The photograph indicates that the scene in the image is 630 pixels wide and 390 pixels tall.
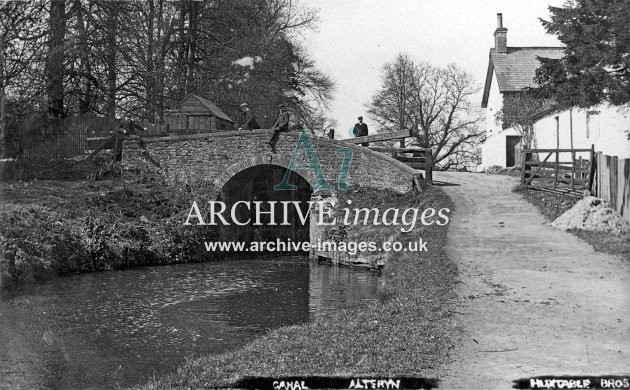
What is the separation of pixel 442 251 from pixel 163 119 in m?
12.5

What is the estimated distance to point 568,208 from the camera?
13.4m

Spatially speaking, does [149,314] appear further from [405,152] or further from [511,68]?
[511,68]

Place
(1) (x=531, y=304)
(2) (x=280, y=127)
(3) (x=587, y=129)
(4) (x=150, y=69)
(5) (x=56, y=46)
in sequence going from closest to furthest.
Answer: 1. (1) (x=531, y=304)
2. (5) (x=56, y=46)
3. (2) (x=280, y=127)
4. (3) (x=587, y=129)
5. (4) (x=150, y=69)

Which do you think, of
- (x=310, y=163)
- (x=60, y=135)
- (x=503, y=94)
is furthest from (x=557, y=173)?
(x=503, y=94)

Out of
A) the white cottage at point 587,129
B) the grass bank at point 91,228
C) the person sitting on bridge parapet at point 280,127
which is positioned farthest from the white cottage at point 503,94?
the grass bank at point 91,228

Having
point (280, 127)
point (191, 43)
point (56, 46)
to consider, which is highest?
point (191, 43)

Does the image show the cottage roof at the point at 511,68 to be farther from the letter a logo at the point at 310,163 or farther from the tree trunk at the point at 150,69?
the tree trunk at the point at 150,69

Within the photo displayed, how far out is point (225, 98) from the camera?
2272 centimetres

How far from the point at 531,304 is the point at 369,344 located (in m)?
2.18

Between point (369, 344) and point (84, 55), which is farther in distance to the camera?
point (84, 55)

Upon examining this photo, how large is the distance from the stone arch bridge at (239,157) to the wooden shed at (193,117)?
1.33 m

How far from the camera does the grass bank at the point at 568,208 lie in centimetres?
975

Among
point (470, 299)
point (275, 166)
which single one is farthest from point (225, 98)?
point (470, 299)

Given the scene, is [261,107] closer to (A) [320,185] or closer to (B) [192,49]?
(B) [192,49]
